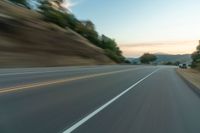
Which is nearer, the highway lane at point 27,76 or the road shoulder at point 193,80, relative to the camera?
the road shoulder at point 193,80

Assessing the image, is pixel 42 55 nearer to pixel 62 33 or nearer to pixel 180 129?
pixel 62 33

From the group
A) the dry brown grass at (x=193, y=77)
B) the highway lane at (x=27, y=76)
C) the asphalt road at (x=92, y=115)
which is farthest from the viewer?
the dry brown grass at (x=193, y=77)

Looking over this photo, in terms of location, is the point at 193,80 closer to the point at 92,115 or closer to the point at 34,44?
the point at 92,115

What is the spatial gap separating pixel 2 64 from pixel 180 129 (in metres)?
43.4

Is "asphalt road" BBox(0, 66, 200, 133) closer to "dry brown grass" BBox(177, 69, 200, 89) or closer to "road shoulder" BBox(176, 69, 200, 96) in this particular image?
"road shoulder" BBox(176, 69, 200, 96)

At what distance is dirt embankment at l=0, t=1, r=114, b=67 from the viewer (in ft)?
203

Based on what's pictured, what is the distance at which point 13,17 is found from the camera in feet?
262

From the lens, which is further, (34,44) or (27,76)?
(34,44)

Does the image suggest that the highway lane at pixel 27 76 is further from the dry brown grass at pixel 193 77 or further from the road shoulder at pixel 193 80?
the dry brown grass at pixel 193 77

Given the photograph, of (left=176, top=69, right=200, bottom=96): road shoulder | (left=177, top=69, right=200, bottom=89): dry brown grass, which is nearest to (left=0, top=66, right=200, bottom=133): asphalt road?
(left=176, top=69, right=200, bottom=96): road shoulder

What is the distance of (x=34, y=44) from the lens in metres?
74.3

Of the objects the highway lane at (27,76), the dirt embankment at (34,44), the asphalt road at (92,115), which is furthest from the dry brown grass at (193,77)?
the dirt embankment at (34,44)

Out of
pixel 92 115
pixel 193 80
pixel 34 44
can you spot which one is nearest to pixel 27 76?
pixel 193 80

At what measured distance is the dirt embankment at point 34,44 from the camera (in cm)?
6176
